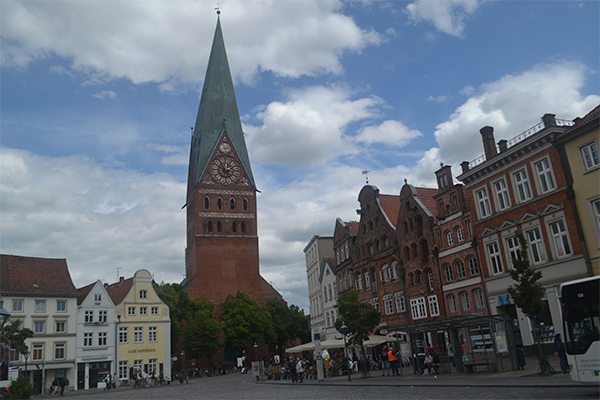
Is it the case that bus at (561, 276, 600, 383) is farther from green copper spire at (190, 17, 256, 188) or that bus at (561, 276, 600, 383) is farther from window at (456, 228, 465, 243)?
green copper spire at (190, 17, 256, 188)

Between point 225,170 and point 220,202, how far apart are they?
596cm

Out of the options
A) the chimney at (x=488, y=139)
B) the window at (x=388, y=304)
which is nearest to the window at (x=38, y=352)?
the window at (x=388, y=304)

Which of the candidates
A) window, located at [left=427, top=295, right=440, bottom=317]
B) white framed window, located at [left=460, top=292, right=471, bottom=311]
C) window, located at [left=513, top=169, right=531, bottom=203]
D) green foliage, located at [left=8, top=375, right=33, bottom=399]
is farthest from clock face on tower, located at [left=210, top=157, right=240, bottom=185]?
green foliage, located at [left=8, top=375, right=33, bottom=399]

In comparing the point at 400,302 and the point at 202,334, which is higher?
the point at 202,334

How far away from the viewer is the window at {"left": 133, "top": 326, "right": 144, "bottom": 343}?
5723cm

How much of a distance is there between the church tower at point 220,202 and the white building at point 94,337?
21.3 m

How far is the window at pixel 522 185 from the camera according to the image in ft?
96.8

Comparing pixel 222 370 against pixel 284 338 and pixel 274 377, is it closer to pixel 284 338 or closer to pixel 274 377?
pixel 284 338

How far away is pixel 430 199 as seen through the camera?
43125 millimetres

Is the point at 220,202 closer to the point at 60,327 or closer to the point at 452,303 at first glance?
the point at 60,327

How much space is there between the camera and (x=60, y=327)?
5109cm

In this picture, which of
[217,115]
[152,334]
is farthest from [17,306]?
[217,115]

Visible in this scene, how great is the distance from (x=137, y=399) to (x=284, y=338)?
49670mm

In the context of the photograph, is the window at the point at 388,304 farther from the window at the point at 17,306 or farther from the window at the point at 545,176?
the window at the point at 17,306
